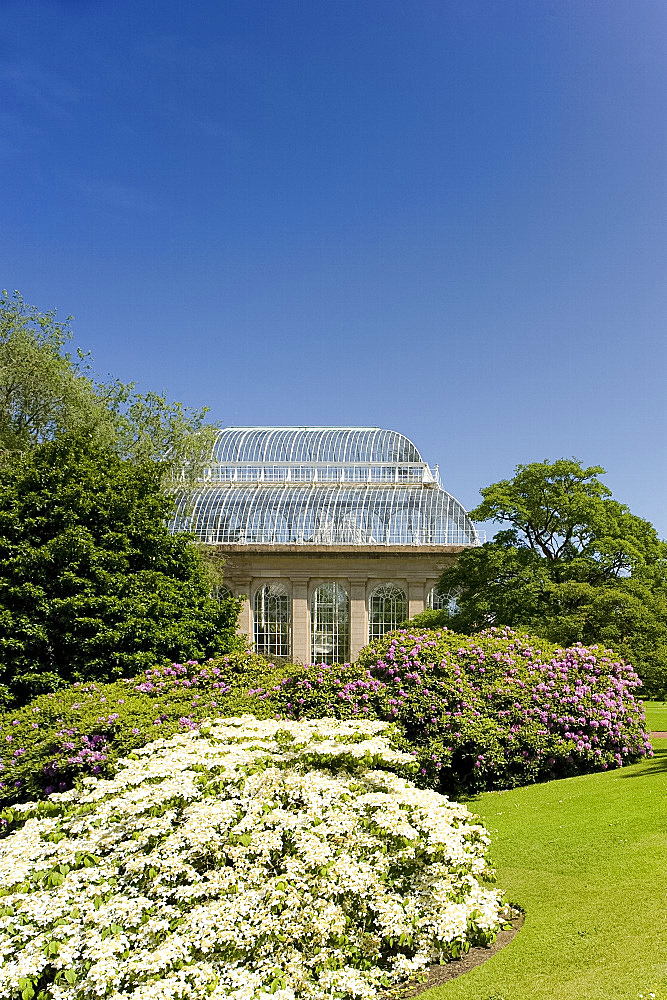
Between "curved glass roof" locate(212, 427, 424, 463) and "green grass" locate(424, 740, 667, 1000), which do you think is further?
"curved glass roof" locate(212, 427, 424, 463)

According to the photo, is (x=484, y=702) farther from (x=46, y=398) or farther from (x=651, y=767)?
(x=46, y=398)

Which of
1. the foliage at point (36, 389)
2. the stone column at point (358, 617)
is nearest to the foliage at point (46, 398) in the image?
the foliage at point (36, 389)

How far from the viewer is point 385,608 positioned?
31.4 meters

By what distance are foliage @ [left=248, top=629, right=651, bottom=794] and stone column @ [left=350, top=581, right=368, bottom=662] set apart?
52.7 ft

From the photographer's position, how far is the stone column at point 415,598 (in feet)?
101

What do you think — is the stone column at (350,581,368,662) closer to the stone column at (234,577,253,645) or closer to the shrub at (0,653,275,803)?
the stone column at (234,577,253,645)

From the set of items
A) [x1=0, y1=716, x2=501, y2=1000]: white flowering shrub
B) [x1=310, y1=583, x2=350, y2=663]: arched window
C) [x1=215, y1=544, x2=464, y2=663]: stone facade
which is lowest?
[x1=0, y1=716, x2=501, y2=1000]: white flowering shrub

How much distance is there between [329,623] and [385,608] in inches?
93.9

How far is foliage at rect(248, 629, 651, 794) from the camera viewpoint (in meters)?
12.0

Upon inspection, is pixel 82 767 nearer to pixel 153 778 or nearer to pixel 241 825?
pixel 153 778

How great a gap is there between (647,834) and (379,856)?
157 inches

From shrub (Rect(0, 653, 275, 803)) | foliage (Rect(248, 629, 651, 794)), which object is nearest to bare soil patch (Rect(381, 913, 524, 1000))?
shrub (Rect(0, 653, 275, 803))

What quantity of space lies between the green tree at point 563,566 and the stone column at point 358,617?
29.8 feet

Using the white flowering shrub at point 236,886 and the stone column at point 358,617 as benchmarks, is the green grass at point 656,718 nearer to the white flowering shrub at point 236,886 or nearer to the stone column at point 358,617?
the stone column at point 358,617
